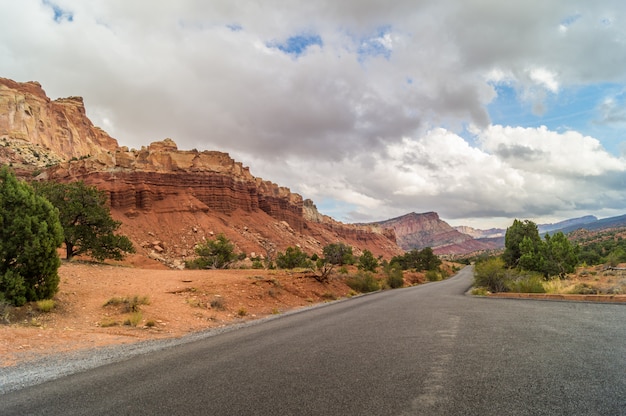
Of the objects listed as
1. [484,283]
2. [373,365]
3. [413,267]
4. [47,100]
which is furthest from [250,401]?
[47,100]

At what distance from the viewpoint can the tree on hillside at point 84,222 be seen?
26.2m

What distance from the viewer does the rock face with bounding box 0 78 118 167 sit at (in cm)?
8712

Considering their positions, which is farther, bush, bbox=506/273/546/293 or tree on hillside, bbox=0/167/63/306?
bush, bbox=506/273/546/293

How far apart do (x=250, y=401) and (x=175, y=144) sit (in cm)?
10033

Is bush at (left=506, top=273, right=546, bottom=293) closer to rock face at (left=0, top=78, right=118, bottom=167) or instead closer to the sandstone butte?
the sandstone butte

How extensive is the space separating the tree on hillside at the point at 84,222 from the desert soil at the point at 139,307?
6.50m

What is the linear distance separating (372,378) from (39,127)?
129 m

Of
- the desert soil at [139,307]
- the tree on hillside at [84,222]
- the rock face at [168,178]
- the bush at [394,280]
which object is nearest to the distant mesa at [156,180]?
the rock face at [168,178]

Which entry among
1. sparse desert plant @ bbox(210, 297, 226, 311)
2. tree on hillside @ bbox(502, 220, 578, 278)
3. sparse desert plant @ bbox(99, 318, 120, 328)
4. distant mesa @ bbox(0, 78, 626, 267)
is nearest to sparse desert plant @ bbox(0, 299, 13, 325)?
sparse desert plant @ bbox(99, 318, 120, 328)

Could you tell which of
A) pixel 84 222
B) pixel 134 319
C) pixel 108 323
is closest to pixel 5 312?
pixel 108 323

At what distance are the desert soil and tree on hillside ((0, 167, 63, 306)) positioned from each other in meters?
0.74

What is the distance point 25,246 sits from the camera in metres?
12.0

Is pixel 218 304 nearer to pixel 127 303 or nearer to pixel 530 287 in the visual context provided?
pixel 127 303

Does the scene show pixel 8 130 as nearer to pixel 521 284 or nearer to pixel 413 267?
pixel 413 267
